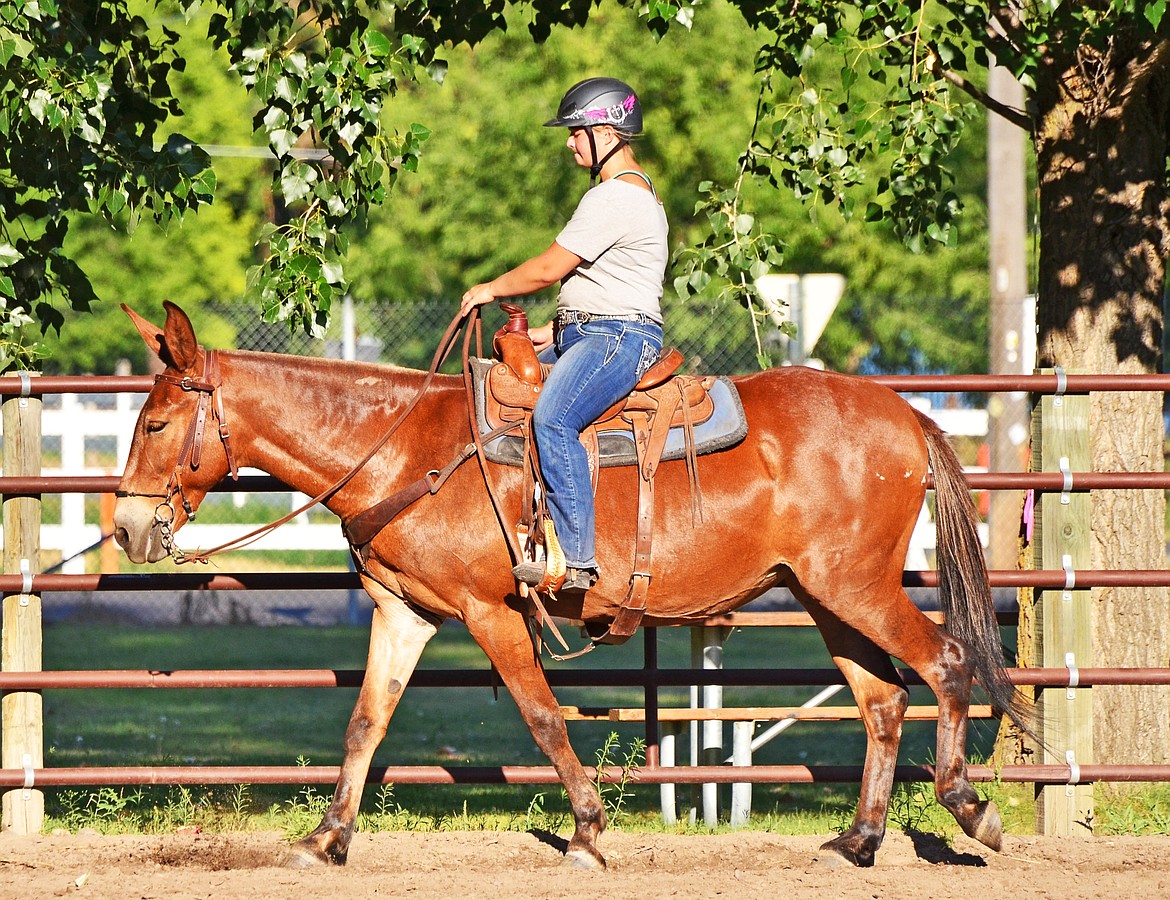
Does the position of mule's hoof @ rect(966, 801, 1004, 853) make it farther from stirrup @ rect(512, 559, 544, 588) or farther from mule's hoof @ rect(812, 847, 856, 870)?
stirrup @ rect(512, 559, 544, 588)

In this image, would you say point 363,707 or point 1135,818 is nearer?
point 363,707

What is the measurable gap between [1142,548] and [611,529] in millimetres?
3007

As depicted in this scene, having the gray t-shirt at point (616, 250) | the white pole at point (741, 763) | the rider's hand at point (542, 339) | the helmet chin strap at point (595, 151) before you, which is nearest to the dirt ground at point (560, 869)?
the white pole at point (741, 763)

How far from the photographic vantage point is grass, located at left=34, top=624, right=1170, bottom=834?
6.54 meters

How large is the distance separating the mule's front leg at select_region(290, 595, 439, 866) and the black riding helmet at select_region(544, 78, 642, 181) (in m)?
2.00

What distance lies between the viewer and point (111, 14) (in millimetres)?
6691

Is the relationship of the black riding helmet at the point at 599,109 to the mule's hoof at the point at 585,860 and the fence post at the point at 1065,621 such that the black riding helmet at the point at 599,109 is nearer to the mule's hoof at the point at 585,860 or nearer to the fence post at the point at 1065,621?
the fence post at the point at 1065,621

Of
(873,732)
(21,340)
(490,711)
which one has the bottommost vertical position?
(490,711)

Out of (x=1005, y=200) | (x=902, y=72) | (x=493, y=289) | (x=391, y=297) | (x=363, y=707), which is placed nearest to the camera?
(x=493, y=289)

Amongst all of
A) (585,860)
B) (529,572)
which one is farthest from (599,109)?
(585,860)

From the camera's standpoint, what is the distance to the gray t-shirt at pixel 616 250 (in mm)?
5359

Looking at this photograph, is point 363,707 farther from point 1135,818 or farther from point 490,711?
point 490,711

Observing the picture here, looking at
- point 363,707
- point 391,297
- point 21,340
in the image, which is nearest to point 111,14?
point 21,340

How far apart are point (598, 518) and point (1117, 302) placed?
3173 mm
